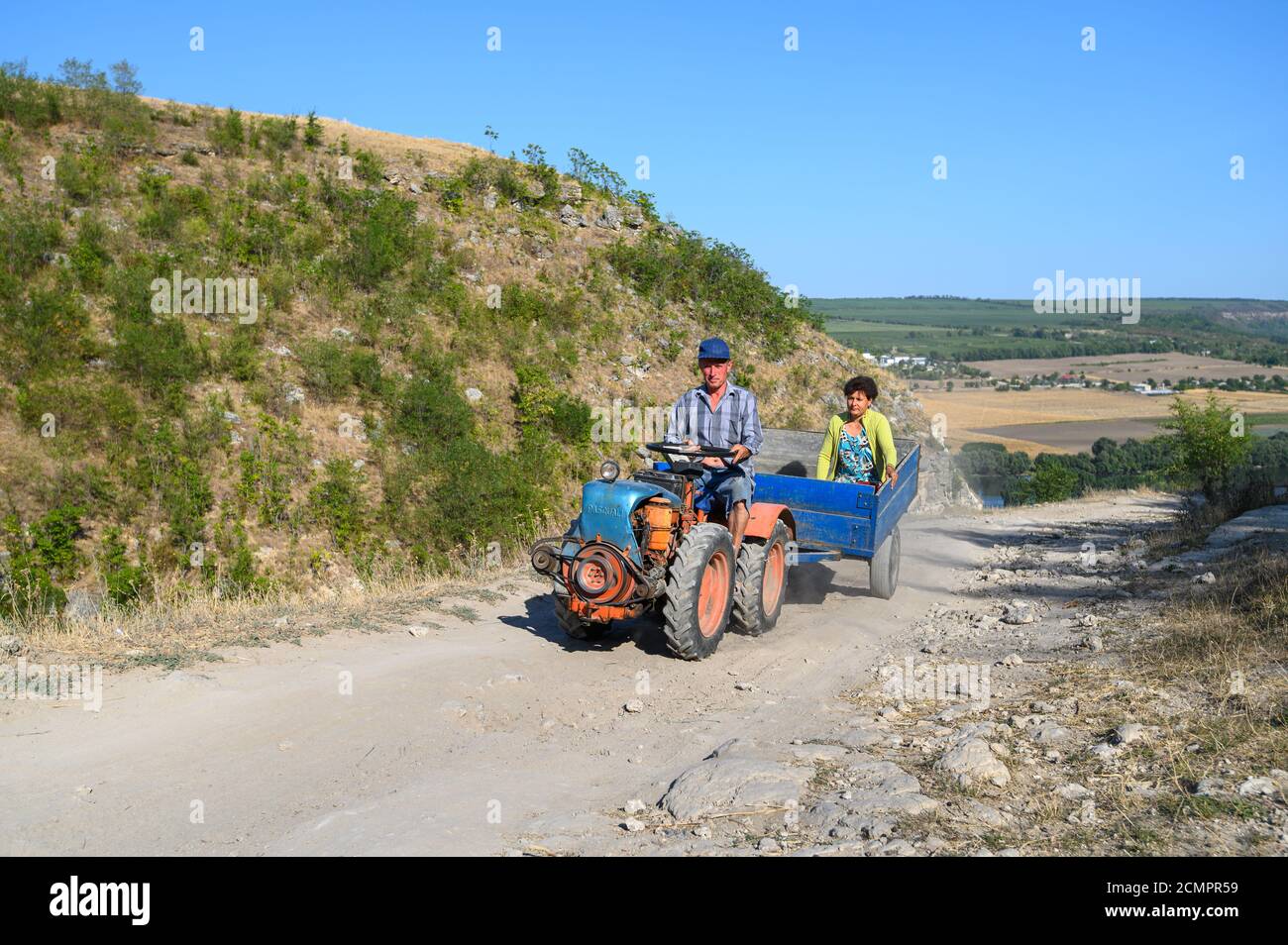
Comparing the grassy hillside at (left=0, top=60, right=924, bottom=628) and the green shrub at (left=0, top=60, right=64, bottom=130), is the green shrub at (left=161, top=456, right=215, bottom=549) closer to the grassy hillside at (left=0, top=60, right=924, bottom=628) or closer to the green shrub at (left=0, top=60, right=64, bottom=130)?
the grassy hillside at (left=0, top=60, right=924, bottom=628)

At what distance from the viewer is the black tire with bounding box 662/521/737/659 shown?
7531mm

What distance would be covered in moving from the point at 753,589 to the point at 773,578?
2.11 feet

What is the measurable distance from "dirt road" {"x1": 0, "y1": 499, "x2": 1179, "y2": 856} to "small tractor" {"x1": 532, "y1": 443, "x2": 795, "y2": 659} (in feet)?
1.19

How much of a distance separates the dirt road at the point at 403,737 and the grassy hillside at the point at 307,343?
6.11 metres

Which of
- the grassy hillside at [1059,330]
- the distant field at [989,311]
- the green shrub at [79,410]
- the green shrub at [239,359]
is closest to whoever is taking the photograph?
the green shrub at [79,410]

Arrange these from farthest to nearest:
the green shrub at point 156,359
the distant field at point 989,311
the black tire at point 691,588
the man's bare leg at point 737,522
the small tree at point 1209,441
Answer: the distant field at point 989,311 < the small tree at point 1209,441 < the green shrub at point 156,359 < the man's bare leg at point 737,522 < the black tire at point 691,588

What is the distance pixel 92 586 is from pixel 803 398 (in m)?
17.6

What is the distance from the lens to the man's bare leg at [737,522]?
852 centimetres

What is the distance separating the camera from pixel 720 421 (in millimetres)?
8648

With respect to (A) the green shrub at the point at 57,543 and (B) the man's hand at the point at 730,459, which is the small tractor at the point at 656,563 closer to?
(B) the man's hand at the point at 730,459
